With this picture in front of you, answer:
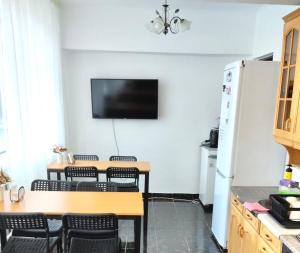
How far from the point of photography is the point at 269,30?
339cm

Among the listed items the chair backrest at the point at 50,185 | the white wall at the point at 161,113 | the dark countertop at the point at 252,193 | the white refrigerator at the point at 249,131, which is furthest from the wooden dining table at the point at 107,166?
the dark countertop at the point at 252,193

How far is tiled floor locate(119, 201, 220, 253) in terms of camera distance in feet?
9.61

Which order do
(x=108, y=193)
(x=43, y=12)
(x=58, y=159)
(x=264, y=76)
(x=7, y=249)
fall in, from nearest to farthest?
(x=7, y=249) < (x=108, y=193) < (x=264, y=76) < (x=43, y=12) < (x=58, y=159)

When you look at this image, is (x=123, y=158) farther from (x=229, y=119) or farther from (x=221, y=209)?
(x=229, y=119)

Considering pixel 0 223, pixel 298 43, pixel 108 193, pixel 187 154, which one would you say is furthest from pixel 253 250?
pixel 187 154

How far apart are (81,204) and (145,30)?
282 cm

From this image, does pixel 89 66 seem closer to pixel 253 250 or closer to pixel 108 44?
pixel 108 44

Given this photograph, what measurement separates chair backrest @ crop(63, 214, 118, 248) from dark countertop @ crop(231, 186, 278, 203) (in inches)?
46.4

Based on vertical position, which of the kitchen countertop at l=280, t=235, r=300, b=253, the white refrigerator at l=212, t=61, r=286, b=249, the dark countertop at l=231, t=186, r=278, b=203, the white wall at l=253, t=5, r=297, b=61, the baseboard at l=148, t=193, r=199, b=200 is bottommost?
the baseboard at l=148, t=193, r=199, b=200

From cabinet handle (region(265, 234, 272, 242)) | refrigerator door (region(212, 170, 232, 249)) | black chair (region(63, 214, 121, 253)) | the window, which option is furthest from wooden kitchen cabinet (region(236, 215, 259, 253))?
the window

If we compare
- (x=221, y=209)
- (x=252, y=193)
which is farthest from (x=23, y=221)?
(x=221, y=209)

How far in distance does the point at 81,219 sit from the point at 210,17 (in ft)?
11.4

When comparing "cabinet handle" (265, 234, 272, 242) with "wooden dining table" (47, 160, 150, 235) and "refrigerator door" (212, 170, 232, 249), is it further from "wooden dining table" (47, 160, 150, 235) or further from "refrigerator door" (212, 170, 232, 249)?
"wooden dining table" (47, 160, 150, 235)

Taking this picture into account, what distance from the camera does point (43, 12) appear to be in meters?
3.18
